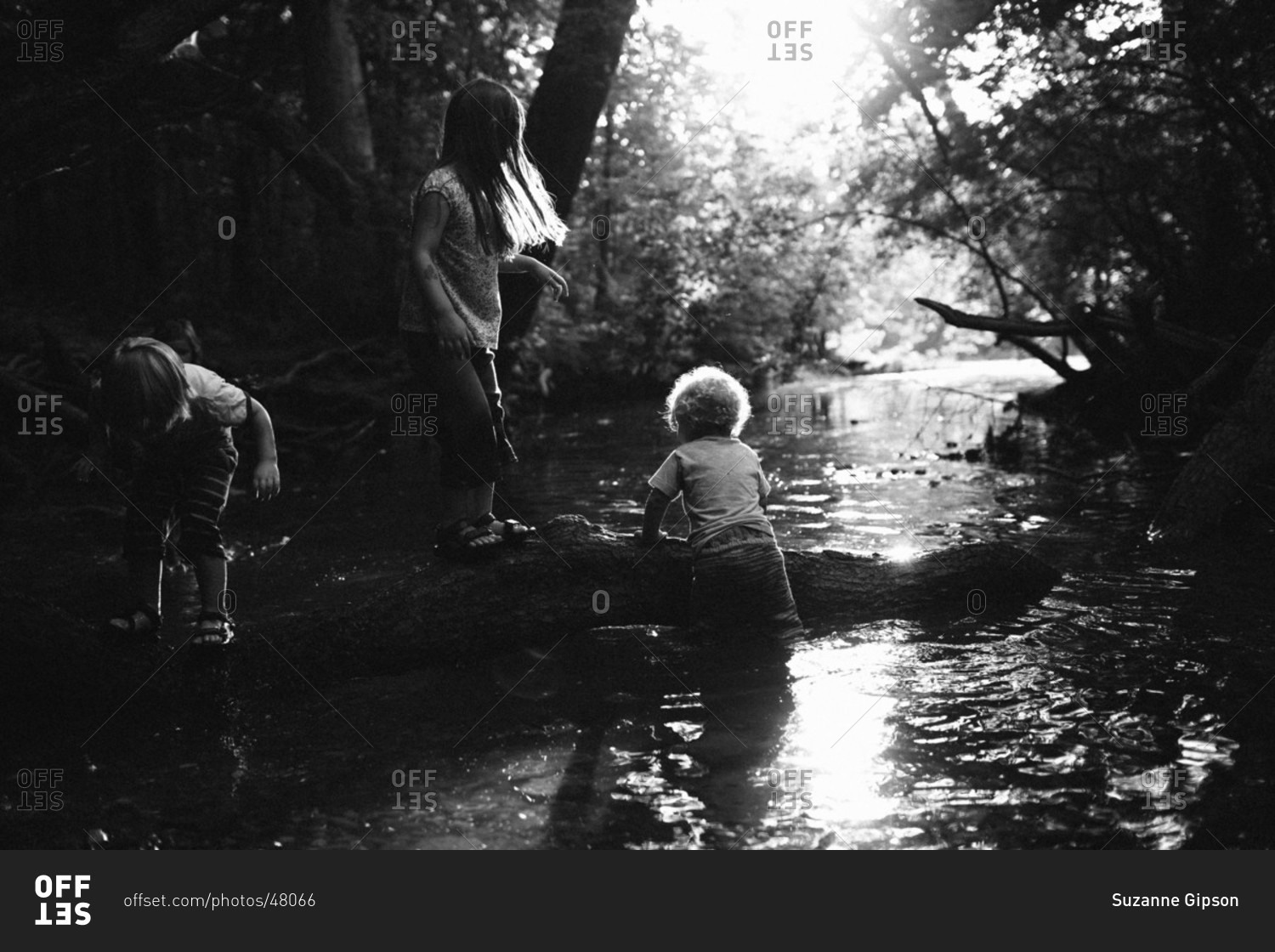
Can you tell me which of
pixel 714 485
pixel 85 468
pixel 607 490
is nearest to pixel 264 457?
pixel 714 485

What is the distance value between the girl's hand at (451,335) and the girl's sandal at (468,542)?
861 millimetres

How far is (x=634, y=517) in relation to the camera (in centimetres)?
859

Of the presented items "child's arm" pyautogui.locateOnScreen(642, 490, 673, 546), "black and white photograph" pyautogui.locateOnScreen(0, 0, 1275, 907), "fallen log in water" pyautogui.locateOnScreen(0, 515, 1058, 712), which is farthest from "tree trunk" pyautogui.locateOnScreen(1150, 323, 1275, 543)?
"child's arm" pyautogui.locateOnScreen(642, 490, 673, 546)

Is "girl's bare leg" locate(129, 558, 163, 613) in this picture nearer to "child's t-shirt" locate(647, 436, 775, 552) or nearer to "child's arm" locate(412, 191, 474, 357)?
"child's arm" locate(412, 191, 474, 357)

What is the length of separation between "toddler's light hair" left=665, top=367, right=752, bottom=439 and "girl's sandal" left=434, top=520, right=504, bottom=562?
1.00 metres

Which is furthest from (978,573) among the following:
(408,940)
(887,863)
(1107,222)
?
(1107,222)

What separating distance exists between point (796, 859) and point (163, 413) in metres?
2.89

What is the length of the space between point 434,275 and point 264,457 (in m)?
1.02

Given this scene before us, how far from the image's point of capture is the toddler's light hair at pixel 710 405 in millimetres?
5023

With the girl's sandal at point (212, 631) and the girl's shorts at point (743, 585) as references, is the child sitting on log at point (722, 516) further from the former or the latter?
the girl's sandal at point (212, 631)

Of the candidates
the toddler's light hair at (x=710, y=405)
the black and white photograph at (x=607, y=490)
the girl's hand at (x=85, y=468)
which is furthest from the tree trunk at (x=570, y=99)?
the toddler's light hair at (x=710, y=405)

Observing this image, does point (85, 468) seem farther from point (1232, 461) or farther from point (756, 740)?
point (1232, 461)

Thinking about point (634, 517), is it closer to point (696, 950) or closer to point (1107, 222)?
point (696, 950)

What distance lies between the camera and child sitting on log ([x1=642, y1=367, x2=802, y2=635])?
4809 mm
